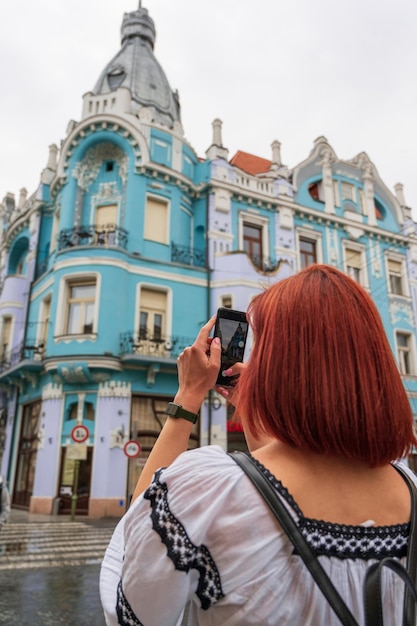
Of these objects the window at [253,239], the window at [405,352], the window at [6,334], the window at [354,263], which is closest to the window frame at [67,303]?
the window at [6,334]

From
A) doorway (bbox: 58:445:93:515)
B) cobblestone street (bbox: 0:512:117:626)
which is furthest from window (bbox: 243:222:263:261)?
cobblestone street (bbox: 0:512:117:626)

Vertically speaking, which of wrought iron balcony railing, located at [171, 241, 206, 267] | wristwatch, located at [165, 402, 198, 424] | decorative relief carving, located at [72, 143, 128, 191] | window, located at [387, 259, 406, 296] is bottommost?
wristwatch, located at [165, 402, 198, 424]

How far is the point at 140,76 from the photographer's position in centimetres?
2152

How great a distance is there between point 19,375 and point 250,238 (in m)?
10.9

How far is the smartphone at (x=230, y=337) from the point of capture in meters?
1.50

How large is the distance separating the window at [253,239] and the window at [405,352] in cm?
792

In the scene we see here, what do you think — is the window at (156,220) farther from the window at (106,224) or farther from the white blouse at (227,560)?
the white blouse at (227,560)

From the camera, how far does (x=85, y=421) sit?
621 inches

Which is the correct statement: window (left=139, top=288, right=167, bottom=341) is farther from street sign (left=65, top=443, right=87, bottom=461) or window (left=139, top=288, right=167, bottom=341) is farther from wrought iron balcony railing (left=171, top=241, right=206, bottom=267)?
street sign (left=65, top=443, right=87, bottom=461)

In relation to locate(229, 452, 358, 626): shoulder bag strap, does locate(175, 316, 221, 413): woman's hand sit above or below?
above

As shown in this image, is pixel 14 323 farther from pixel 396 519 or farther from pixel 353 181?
pixel 396 519

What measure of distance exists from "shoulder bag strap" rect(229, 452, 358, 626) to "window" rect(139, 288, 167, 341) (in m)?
16.2

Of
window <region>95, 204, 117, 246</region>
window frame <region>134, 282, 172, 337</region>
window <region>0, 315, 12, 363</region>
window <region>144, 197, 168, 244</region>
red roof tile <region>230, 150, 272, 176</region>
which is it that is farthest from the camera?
red roof tile <region>230, 150, 272, 176</region>

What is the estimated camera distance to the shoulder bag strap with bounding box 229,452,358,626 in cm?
96
